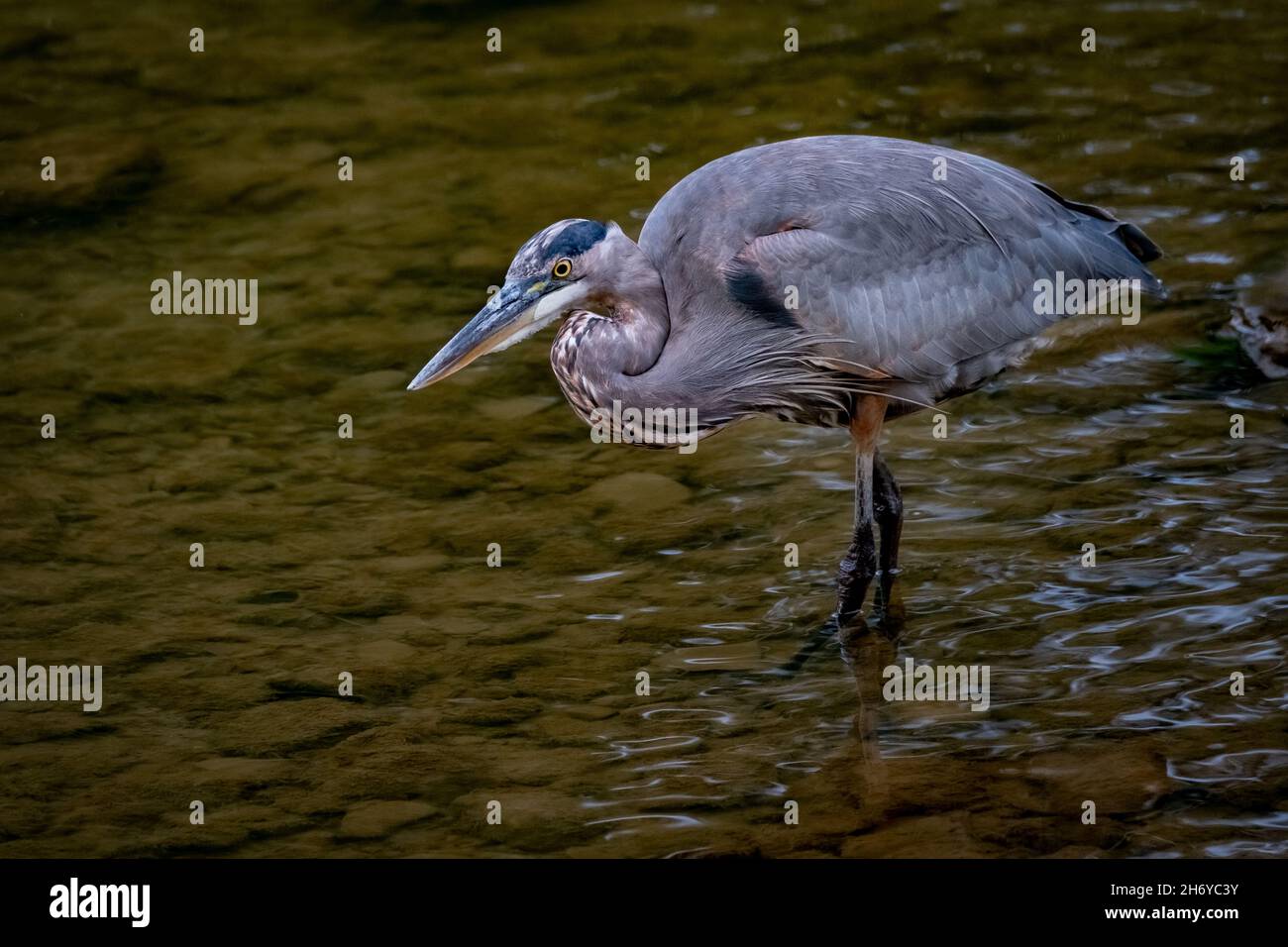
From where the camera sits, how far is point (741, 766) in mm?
6129

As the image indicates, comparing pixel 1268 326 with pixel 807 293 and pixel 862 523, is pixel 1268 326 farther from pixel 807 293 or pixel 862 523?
pixel 807 293

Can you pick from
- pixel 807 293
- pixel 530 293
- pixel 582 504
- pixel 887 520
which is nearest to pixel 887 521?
pixel 887 520

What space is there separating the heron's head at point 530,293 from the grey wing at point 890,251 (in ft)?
1.61

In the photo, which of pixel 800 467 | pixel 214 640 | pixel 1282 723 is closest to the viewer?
pixel 1282 723

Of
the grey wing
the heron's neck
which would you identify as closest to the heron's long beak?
the heron's neck

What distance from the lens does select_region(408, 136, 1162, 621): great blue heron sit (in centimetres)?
645

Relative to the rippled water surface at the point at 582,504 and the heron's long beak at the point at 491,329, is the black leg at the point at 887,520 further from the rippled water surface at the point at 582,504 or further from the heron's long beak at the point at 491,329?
the heron's long beak at the point at 491,329

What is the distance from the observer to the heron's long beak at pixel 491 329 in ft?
20.4

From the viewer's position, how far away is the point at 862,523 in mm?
6812

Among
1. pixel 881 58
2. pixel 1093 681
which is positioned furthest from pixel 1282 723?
pixel 881 58

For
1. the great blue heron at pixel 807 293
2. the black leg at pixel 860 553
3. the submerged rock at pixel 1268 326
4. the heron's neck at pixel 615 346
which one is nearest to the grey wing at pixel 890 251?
the great blue heron at pixel 807 293
